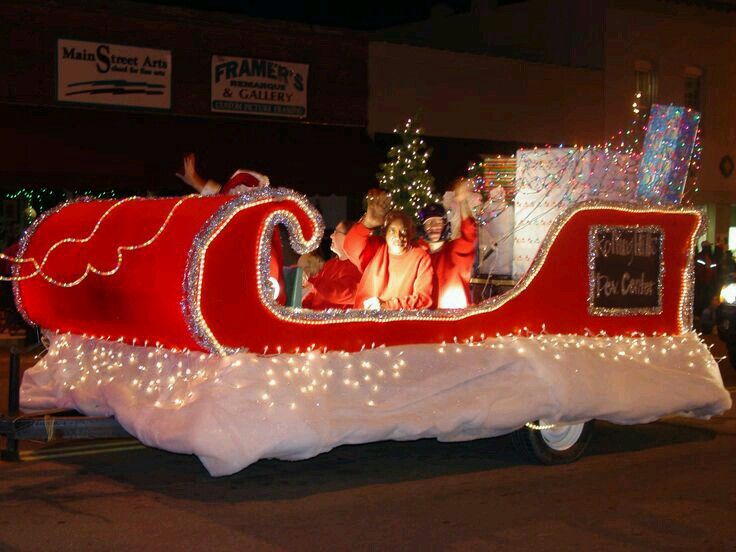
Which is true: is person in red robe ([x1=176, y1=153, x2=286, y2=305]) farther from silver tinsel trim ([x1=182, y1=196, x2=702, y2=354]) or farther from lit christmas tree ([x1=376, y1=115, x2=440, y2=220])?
lit christmas tree ([x1=376, y1=115, x2=440, y2=220])

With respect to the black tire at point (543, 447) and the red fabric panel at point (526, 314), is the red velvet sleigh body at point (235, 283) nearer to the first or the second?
the red fabric panel at point (526, 314)

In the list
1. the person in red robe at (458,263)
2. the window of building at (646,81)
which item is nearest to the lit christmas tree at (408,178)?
the person in red robe at (458,263)

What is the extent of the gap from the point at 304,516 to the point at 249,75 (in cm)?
1402

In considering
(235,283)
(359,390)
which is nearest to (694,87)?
(359,390)

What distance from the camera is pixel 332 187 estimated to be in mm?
19375

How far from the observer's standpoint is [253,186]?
24.4 ft

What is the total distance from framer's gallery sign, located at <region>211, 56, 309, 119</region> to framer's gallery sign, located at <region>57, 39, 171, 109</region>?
96cm

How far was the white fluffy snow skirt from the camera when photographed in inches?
230

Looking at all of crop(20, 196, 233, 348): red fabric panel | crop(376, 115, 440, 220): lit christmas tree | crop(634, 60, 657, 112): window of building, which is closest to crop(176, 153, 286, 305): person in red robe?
crop(20, 196, 233, 348): red fabric panel

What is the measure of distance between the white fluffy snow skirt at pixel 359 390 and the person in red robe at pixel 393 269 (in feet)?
2.39

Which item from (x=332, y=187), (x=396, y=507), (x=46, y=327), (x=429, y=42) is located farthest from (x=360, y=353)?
(x=429, y=42)

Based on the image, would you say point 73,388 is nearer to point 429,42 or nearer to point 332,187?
point 332,187

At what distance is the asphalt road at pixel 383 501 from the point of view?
18.2ft

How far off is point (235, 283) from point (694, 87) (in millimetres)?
23556
